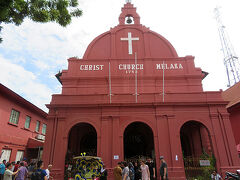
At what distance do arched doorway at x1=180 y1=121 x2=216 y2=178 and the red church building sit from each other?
0.06 m

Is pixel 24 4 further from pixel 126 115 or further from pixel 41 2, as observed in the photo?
pixel 126 115

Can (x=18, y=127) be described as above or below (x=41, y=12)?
below

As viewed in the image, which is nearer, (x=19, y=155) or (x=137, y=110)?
(x=137, y=110)

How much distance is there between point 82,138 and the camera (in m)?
14.4

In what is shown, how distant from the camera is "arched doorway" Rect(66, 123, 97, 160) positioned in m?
13.7

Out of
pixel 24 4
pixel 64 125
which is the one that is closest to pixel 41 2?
pixel 24 4

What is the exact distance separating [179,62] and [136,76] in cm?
415

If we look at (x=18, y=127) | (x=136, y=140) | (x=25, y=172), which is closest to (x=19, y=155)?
(x=18, y=127)

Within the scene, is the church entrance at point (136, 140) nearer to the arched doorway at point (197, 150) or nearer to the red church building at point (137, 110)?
the red church building at point (137, 110)

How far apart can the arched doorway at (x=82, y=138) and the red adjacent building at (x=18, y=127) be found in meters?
2.91

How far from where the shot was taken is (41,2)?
6.59 metres

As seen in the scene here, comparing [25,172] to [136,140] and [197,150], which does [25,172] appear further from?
[197,150]

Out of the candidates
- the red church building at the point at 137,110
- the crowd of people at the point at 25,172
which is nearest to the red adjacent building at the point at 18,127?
the red church building at the point at 137,110

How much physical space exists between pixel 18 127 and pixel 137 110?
31.9 feet
